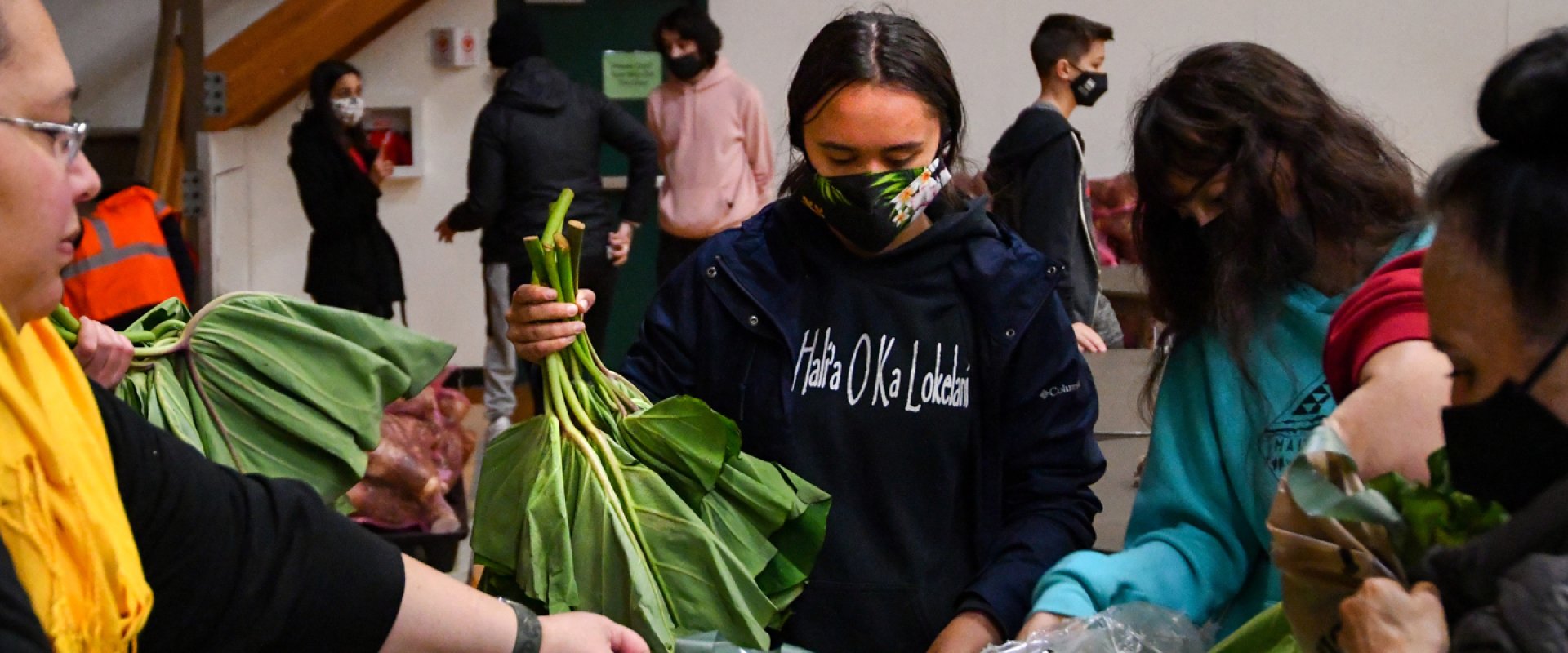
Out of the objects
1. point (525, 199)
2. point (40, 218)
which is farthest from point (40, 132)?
point (525, 199)

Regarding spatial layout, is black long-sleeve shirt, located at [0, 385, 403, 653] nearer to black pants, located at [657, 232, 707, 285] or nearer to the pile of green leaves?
the pile of green leaves

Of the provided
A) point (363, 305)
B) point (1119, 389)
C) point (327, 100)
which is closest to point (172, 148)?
point (327, 100)

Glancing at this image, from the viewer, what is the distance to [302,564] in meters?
1.38

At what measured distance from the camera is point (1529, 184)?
1.00 m

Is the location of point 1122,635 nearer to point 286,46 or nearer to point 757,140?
point 757,140

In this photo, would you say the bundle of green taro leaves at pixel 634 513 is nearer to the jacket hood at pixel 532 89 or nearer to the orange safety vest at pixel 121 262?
the orange safety vest at pixel 121 262

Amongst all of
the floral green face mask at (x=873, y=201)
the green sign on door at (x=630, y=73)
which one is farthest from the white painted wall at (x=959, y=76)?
the floral green face mask at (x=873, y=201)

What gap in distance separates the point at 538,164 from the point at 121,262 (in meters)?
1.54

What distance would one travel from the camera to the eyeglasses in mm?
1113

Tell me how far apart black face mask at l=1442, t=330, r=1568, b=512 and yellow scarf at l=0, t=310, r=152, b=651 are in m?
0.96

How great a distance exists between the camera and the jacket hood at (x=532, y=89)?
18.0 ft

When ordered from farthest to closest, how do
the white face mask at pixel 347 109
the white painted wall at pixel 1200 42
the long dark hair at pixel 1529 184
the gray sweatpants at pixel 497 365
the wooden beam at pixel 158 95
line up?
the white painted wall at pixel 1200 42 < the wooden beam at pixel 158 95 < the white face mask at pixel 347 109 < the gray sweatpants at pixel 497 365 < the long dark hair at pixel 1529 184

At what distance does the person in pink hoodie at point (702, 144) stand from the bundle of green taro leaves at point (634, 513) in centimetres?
427

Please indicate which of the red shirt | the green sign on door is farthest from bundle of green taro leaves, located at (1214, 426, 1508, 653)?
the green sign on door
